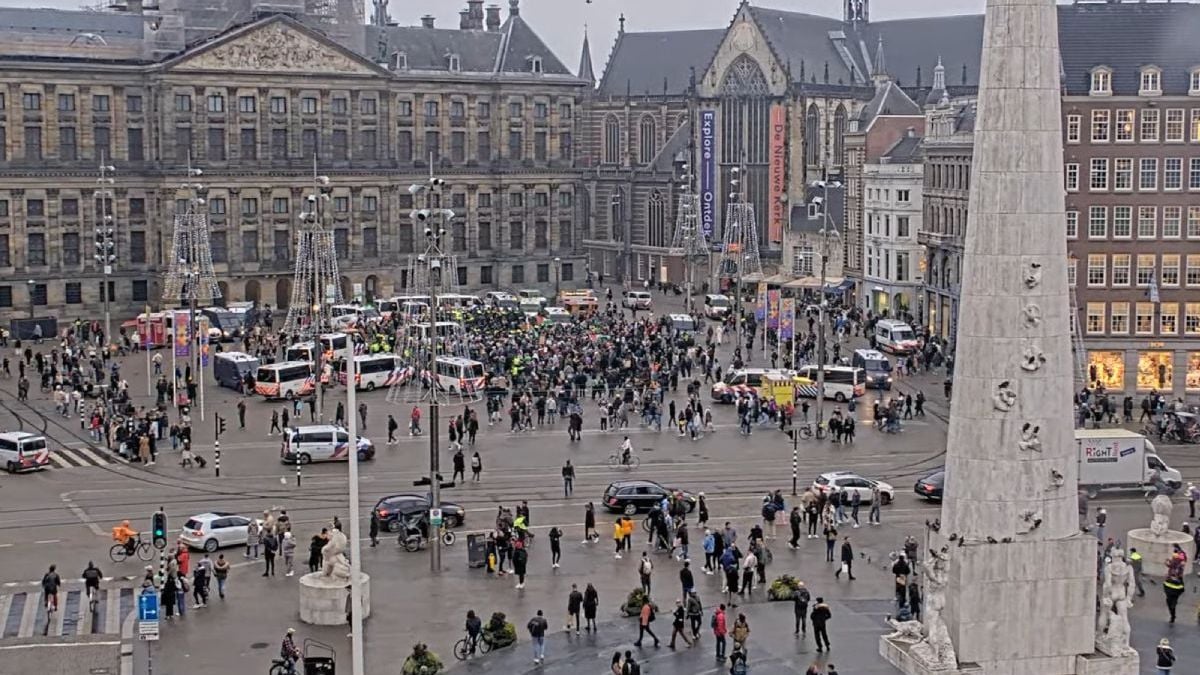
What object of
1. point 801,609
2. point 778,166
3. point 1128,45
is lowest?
point 801,609

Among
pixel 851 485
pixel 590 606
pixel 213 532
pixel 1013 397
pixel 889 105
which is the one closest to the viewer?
pixel 1013 397

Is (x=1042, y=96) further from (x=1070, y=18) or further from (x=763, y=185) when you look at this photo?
(x=763, y=185)

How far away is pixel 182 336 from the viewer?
249ft

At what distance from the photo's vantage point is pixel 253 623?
42156mm

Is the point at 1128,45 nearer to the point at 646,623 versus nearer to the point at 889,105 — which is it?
the point at 889,105

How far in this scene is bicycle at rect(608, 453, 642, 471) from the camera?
6346cm

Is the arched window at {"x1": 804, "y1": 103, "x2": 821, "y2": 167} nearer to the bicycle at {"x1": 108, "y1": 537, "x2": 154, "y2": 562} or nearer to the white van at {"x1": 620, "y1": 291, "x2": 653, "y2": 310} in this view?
the white van at {"x1": 620, "y1": 291, "x2": 653, "y2": 310}

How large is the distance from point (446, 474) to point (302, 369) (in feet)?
67.4

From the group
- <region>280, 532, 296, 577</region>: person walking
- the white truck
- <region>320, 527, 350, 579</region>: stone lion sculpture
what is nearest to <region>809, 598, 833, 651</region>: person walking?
<region>320, 527, 350, 579</region>: stone lion sculpture

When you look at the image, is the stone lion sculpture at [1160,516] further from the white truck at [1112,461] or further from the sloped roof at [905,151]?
the sloped roof at [905,151]

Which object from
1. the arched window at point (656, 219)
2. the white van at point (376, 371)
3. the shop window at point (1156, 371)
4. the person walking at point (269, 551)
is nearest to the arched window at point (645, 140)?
the arched window at point (656, 219)

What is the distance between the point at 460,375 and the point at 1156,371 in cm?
3258

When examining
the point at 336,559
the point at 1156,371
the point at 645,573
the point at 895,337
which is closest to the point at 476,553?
the point at 336,559

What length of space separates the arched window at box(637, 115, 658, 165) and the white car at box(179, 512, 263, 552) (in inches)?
4325
